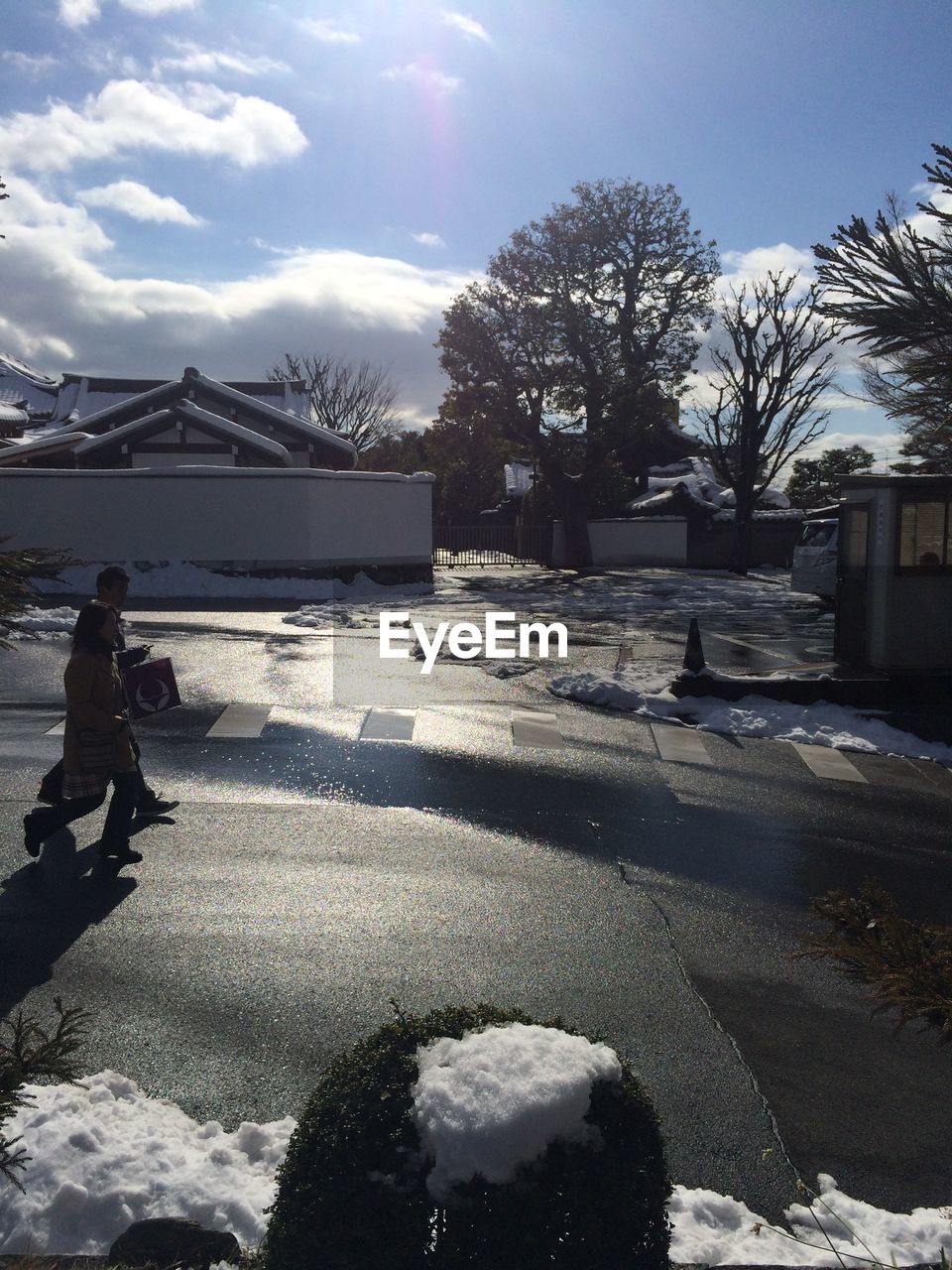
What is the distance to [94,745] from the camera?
21.1 feet

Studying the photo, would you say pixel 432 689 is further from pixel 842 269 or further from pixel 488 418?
pixel 488 418

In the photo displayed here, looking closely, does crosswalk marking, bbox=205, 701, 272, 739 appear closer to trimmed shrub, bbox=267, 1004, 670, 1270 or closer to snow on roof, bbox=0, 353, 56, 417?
trimmed shrub, bbox=267, 1004, 670, 1270

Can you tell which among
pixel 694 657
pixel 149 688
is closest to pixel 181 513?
pixel 694 657

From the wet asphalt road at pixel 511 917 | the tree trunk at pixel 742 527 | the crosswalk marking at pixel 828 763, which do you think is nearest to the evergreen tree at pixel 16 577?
the wet asphalt road at pixel 511 917

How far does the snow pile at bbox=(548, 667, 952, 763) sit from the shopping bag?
6210mm

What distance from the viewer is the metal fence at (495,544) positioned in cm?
4219

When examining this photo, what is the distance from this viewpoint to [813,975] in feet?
18.4

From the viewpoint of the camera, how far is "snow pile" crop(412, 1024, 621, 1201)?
7.43ft

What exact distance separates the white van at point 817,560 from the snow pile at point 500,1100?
22.9 m

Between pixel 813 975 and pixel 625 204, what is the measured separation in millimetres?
36146

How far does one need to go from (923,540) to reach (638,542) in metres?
30.4

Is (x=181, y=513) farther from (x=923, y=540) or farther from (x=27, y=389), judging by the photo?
(x=27, y=389)

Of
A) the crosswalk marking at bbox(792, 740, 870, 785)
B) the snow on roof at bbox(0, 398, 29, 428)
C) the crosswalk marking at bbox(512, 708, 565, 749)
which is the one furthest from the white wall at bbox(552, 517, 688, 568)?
the crosswalk marking at bbox(792, 740, 870, 785)

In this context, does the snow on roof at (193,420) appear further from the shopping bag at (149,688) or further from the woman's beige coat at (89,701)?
the woman's beige coat at (89,701)
